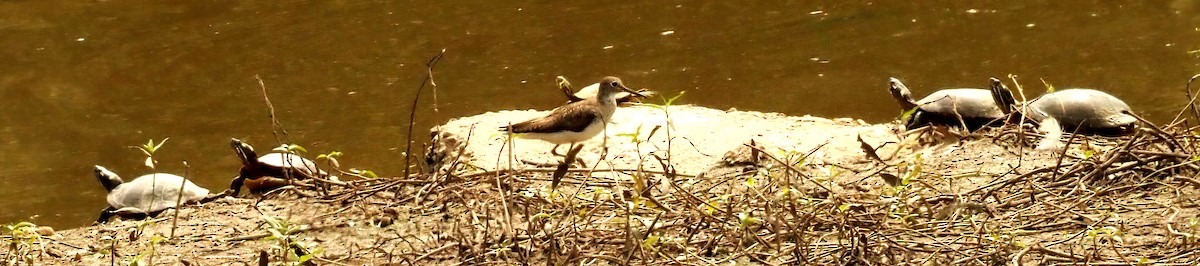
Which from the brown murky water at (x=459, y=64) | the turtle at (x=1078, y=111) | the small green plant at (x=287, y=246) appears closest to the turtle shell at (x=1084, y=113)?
the turtle at (x=1078, y=111)

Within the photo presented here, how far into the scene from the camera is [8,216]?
630 centimetres

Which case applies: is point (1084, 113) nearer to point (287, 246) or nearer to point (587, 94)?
point (587, 94)

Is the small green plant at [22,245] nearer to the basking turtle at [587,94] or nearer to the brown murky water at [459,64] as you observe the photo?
the brown murky water at [459,64]

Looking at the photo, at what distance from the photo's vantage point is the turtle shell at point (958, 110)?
229 inches

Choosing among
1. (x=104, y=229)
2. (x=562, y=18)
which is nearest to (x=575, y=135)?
(x=104, y=229)

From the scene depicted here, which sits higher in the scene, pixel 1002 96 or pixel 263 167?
pixel 1002 96

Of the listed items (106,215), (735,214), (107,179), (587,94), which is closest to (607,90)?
(587,94)

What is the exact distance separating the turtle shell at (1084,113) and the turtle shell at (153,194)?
10.6ft

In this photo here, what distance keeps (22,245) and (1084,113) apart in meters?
3.82

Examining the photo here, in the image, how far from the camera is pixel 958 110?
584cm

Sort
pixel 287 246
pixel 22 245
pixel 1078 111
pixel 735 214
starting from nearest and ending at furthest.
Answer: pixel 287 246, pixel 735 214, pixel 22 245, pixel 1078 111

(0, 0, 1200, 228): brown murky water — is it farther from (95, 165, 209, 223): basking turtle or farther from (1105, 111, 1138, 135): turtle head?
(1105, 111, 1138, 135): turtle head

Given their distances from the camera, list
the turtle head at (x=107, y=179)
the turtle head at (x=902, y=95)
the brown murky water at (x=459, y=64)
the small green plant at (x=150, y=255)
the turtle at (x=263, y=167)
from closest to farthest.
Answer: the small green plant at (x=150, y=255) < the turtle at (x=263, y=167) < the turtle head at (x=107, y=179) < the turtle head at (x=902, y=95) < the brown murky water at (x=459, y=64)

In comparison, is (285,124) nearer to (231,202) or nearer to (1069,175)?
(231,202)
